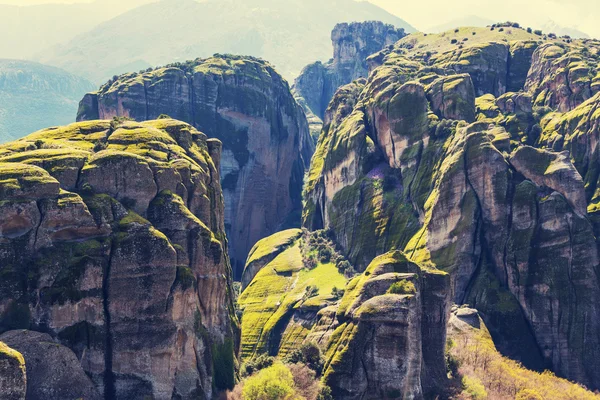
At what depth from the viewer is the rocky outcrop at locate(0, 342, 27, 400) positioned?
8650 centimetres

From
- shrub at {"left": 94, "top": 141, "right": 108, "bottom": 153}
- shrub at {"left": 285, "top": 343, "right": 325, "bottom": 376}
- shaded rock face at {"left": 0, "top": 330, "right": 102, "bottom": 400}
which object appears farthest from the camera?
shrub at {"left": 94, "top": 141, "right": 108, "bottom": 153}

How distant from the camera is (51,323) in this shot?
343 ft

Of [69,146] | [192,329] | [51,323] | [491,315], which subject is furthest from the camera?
[491,315]

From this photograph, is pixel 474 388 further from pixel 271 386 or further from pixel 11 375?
pixel 11 375

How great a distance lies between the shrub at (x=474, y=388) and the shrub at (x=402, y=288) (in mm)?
17857

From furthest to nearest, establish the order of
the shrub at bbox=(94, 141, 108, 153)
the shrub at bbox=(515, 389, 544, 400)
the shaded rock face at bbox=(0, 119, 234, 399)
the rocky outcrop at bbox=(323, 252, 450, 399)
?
the shrub at bbox=(515, 389, 544, 400), the shrub at bbox=(94, 141, 108, 153), the rocky outcrop at bbox=(323, 252, 450, 399), the shaded rock face at bbox=(0, 119, 234, 399)

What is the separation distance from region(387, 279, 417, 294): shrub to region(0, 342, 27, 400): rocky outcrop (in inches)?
2133

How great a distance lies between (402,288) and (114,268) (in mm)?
40809

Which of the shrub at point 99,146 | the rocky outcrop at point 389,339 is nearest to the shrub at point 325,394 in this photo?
the rocky outcrop at point 389,339

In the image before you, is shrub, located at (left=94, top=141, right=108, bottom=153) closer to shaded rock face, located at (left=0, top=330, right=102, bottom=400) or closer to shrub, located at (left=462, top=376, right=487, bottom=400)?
shaded rock face, located at (left=0, top=330, right=102, bottom=400)

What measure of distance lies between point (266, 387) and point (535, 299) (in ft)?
238

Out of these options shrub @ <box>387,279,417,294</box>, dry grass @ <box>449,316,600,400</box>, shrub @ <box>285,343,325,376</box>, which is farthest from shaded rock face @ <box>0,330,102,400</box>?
dry grass @ <box>449,316,600,400</box>

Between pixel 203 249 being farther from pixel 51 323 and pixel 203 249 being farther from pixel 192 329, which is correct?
pixel 51 323

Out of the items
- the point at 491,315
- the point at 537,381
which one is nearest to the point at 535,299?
the point at 491,315
